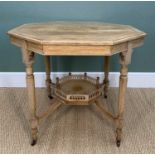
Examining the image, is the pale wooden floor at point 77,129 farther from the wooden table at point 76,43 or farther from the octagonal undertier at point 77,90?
the octagonal undertier at point 77,90

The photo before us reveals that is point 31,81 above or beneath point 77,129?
above

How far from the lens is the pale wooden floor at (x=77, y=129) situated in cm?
142

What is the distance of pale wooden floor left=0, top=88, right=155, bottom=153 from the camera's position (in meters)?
1.42

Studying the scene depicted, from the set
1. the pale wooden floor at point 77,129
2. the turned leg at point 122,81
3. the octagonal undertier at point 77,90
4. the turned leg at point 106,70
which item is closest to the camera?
the turned leg at point 122,81

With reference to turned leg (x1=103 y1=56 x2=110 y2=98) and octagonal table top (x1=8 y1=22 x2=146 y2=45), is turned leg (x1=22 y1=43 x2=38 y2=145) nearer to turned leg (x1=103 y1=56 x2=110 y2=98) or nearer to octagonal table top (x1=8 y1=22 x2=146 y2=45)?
octagonal table top (x1=8 y1=22 x2=146 y2=45)

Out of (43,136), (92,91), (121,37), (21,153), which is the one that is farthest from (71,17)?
(21,153)

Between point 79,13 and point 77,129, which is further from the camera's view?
point 79,13

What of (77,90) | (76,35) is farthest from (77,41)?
(77,90)

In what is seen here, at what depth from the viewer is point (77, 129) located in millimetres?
1592

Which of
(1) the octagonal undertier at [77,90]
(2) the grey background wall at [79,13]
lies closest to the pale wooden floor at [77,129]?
(1) the octagonal undertier at [77,90]

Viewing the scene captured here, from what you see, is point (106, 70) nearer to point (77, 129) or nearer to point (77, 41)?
point (77, 129)

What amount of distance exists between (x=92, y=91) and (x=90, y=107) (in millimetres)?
237

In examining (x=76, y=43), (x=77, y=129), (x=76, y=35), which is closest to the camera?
(x=76, y=43)

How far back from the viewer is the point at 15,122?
65.2 inches
